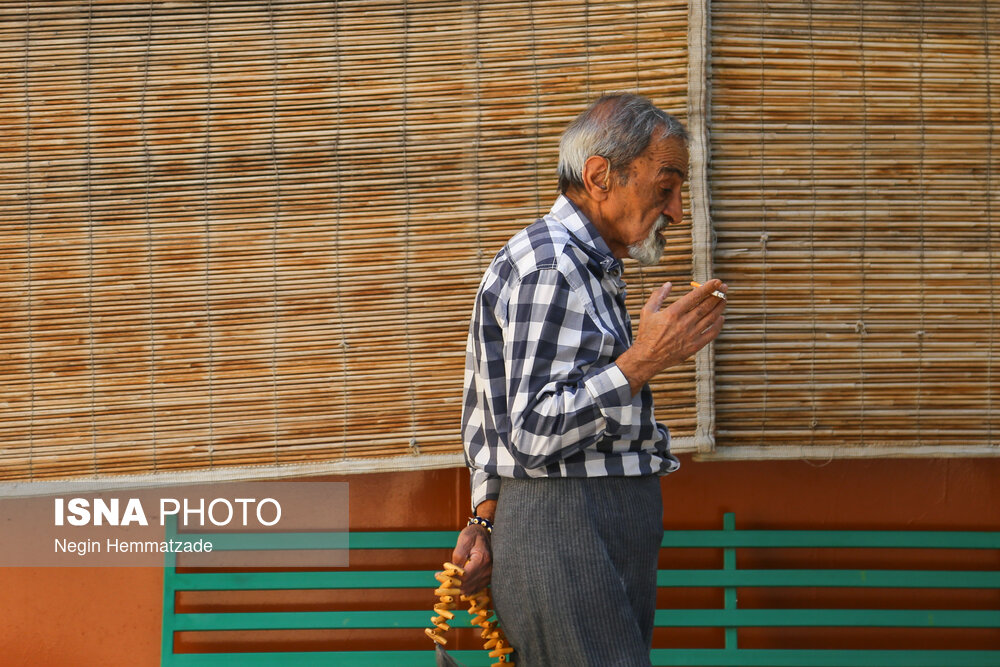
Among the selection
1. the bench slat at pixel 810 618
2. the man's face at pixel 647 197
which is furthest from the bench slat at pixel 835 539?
the man's face at pixel 647 197

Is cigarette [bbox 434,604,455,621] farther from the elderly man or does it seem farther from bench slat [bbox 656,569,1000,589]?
bench slat [bbox 656,569,1000,589]

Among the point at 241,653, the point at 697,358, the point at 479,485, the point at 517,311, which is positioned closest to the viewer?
the point at 517,311

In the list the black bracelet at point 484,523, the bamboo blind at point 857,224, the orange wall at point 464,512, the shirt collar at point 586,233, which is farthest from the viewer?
the orange wall at point 464,512

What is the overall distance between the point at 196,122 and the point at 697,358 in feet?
4.41

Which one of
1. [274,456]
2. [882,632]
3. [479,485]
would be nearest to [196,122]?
[274,456]

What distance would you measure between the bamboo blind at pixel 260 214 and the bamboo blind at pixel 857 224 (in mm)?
278

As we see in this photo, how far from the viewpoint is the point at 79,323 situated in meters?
2.16

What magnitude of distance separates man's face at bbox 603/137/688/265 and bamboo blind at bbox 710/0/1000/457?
0.75m

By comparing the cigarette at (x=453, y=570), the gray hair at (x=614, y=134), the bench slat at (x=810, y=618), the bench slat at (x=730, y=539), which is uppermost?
the gray hair at (x=614, y=134)

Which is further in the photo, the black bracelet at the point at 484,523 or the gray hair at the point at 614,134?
the black bracelet at the point at 484,523

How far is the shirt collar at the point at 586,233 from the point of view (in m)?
1.37

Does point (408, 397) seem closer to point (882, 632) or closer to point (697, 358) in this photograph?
point (697, 358)

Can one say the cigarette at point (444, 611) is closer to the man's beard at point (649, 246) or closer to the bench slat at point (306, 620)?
the man's beard at point (649, 246)

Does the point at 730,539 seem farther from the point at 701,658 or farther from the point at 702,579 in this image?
the point at 701,658
